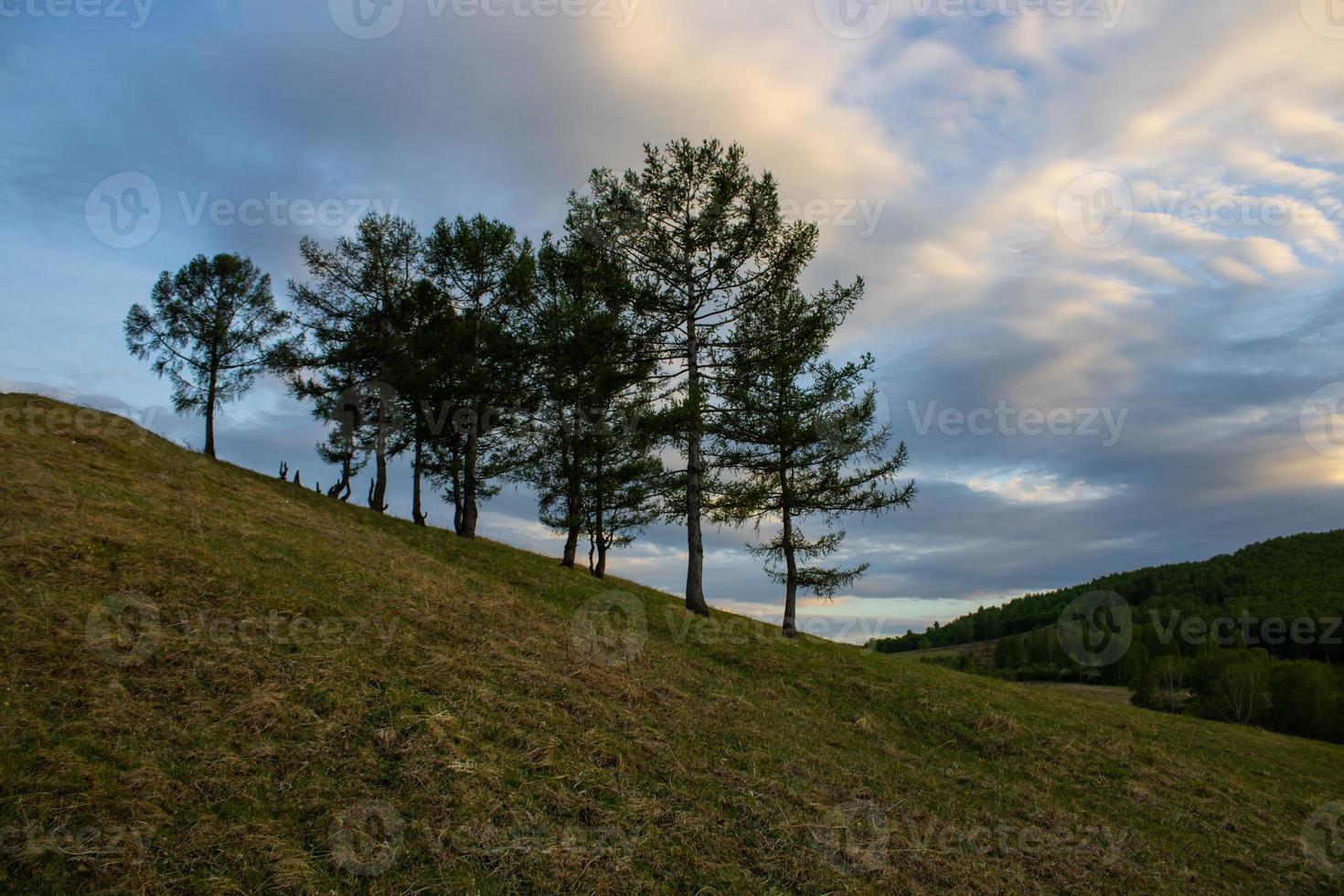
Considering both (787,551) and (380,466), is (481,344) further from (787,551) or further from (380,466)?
(787,551)

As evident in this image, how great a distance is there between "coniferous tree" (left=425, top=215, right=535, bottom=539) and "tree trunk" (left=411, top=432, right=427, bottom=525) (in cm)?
161

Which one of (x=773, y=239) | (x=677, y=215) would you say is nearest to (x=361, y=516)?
(x=677, y=215)

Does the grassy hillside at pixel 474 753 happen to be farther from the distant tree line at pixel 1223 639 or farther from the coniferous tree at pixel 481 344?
the distant tree line at pixel 1223 639

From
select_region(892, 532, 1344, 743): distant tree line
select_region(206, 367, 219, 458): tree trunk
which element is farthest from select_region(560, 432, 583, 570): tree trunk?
select_region(892, 532, 1344, 743): distant tree line

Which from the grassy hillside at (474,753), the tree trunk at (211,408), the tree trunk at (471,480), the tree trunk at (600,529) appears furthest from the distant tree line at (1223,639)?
the tree trunk at (211,408)

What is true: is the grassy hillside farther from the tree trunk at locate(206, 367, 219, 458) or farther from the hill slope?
the hill slope

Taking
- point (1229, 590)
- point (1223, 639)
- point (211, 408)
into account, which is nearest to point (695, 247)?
point (211, 408)

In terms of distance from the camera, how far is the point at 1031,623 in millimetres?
134000

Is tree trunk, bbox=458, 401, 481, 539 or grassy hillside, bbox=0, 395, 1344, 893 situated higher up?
tree trunk, bbox=458, 401, 481, 539

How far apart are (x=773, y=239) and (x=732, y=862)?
20476 millimetres

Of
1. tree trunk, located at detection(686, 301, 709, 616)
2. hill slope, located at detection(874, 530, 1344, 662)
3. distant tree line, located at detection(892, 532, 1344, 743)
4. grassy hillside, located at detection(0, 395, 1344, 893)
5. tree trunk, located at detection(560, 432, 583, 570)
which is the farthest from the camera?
hill slope, located at detection(874, 530, 1344, 662)

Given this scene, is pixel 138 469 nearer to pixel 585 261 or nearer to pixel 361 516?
pixel 361 516

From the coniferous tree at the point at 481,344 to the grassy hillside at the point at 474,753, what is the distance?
1245 cm

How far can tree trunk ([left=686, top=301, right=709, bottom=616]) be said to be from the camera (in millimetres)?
23625
